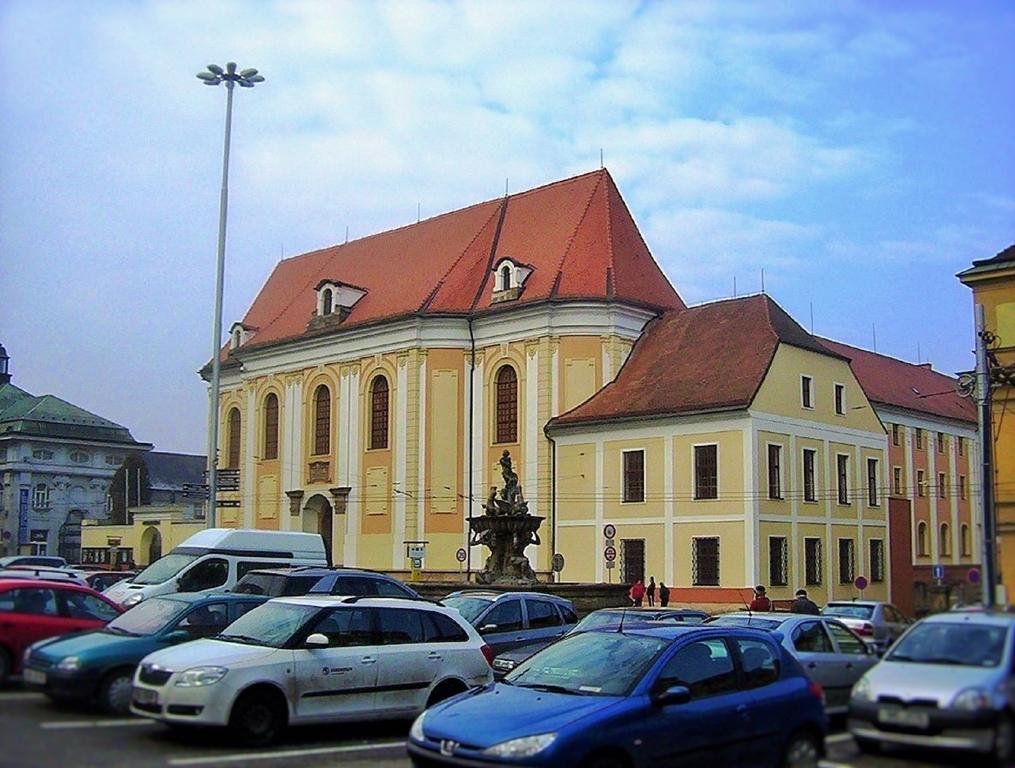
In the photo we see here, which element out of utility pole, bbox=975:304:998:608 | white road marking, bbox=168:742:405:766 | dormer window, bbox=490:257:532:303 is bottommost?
white road marking, bbox=168:742:405:766

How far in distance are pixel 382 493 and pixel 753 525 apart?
1922 centimetres

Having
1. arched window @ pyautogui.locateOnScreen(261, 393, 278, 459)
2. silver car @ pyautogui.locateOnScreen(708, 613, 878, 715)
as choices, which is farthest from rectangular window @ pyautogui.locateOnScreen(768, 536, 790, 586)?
arched window @ pyautogui.locateOnScreen(261, 393, 278, 459)

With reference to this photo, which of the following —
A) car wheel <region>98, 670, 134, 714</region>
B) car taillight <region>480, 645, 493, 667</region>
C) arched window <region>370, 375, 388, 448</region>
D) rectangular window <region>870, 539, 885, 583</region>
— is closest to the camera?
car wheel <region>98, 670, 134, 714</region>

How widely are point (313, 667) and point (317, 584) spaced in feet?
25.7

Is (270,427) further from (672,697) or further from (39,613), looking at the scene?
(672,697)

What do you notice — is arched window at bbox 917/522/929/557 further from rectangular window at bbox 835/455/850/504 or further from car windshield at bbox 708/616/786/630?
car windshield at bbox 708/616/786/630

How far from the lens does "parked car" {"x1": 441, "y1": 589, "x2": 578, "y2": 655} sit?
65.6 feet

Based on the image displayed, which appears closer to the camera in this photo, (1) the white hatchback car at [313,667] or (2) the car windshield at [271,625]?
(1) the white hatchback car at [313,667]

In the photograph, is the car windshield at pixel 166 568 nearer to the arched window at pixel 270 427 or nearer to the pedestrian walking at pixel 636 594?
the pedestrian walking at pixel 636 594

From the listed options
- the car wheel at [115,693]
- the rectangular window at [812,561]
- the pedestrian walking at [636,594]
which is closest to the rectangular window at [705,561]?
the rectangular window at [812,561]

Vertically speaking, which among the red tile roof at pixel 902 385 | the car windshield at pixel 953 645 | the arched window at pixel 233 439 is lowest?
the car windshield at pixel 953 645

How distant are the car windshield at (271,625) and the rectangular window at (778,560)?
30.5 m

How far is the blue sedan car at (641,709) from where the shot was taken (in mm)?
9891

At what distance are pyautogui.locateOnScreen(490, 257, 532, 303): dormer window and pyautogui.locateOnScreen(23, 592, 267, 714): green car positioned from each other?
38491 mm
